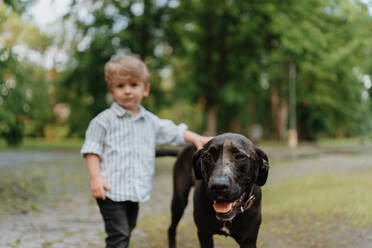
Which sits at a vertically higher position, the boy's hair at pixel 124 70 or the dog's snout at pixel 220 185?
the boy's hair at pixel 124 70

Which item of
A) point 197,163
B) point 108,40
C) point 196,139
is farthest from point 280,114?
point 197,163

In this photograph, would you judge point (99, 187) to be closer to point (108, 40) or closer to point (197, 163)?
point (197, 163)

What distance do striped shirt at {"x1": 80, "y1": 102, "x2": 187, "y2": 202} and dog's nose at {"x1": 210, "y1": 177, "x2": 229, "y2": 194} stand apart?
111 centimetres

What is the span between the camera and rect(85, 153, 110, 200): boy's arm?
145 inches

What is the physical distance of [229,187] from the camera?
292 cm

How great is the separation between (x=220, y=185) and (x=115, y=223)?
1250mm

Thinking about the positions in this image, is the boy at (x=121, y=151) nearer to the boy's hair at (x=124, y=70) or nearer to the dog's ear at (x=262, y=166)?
the boy's hair at (x=124, y=70)

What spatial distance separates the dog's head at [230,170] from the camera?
295 centimetres

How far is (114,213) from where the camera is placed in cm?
375

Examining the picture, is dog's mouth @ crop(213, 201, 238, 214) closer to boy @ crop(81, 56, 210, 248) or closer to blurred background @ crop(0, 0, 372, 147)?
boy @ crop(81, 56, 210, 248)

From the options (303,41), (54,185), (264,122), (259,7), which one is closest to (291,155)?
(303,41)

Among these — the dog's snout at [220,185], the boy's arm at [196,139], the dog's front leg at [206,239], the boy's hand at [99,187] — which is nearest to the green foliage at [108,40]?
the boy's arm at [196,139]

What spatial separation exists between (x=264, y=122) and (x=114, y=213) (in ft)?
147

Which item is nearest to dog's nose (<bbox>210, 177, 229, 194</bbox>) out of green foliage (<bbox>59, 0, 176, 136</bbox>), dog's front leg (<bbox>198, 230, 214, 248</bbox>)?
dog's front leg (<bbox>198, 230, 214, 248</bbox>)
